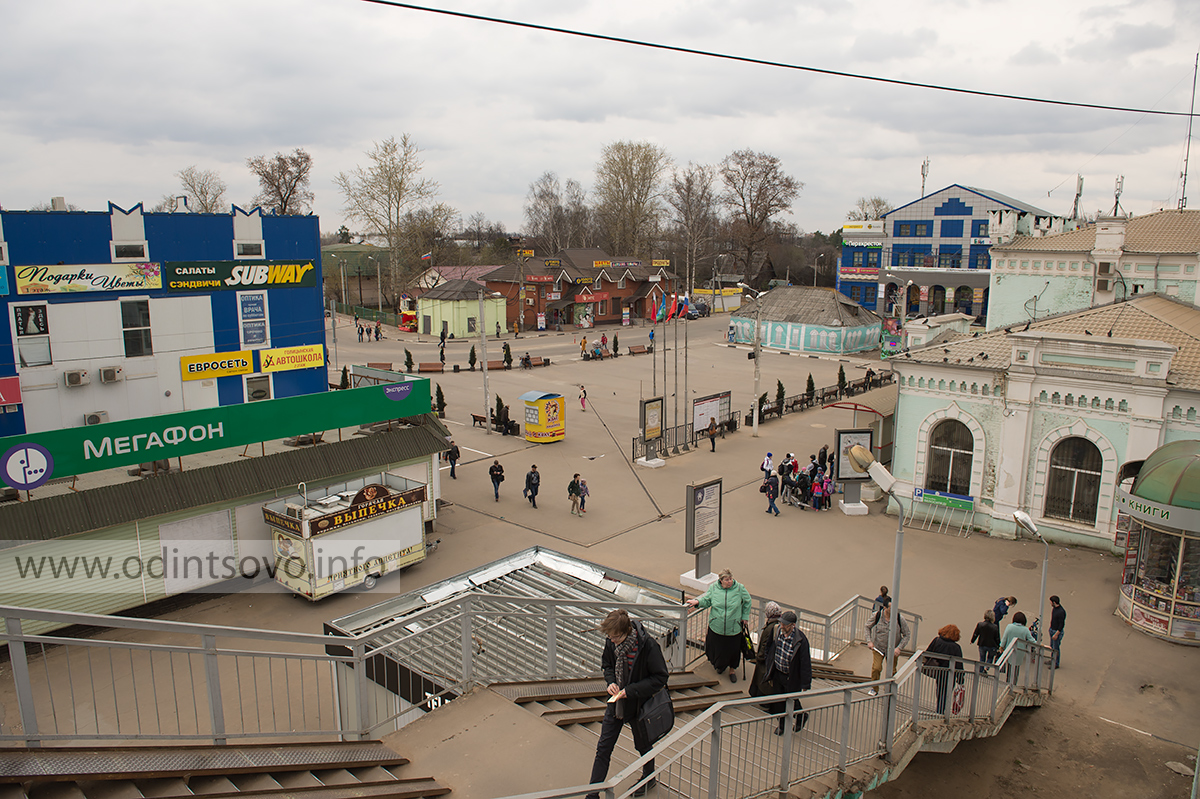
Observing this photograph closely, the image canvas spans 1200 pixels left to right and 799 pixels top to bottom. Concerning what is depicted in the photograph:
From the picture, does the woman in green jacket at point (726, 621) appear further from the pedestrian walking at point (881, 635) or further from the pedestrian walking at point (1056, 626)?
the pedestrian walking at point (1056, 626)

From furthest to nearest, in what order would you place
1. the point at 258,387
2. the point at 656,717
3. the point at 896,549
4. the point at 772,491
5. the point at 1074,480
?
the point at 772,491
the point at 258,387
the point at 1074,480
the point at 896,549
the point at 656,717

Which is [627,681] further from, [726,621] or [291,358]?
[291,358]

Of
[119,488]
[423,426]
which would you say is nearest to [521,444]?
[423,426]

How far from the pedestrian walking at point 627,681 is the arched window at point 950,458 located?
1743 centimetres

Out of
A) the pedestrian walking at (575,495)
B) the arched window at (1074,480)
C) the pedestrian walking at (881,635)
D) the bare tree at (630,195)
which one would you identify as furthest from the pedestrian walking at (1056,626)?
the bare tree at (630,195)

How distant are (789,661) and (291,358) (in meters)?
16.8

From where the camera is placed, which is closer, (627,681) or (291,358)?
(627,681)

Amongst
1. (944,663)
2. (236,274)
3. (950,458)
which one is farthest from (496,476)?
(944,663)

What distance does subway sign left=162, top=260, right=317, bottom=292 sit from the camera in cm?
1811

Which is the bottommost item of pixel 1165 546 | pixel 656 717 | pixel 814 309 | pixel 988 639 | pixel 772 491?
pixel 772 491

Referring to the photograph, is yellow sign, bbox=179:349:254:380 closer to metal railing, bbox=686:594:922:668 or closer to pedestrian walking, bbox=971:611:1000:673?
metal railing, bbox=686:594:922:668

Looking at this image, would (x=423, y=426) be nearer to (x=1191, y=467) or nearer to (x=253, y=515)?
(x=253, y=515)

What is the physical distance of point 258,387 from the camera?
2022cm

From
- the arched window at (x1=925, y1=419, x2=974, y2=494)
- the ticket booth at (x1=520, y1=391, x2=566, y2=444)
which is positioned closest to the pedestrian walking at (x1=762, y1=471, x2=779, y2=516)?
the arched window at (x1=925, y1=419, x2=974, y2=494)
